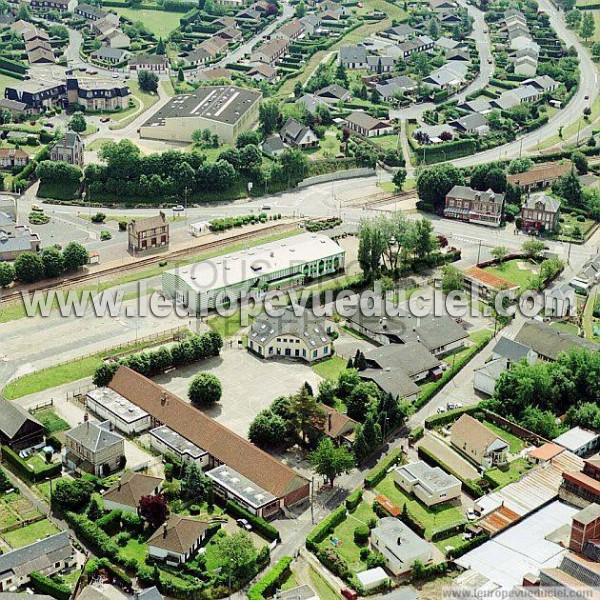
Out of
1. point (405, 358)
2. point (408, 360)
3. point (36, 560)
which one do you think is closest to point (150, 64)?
point (405, 358)

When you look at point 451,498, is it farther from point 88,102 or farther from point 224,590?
point 88,102

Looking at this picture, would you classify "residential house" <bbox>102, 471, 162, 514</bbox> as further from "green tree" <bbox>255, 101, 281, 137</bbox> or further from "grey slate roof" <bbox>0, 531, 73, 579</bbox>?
"green tree" <bbox>255, 101, 281, 137</bbox>

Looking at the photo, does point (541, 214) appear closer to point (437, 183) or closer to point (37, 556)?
point (437, 183)

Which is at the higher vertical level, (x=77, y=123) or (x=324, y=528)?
(x=324, y=528)

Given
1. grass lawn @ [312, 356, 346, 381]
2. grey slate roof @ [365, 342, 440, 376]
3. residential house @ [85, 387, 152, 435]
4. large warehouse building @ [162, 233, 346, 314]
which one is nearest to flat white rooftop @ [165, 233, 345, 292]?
large warehouse building @ [162, 233, 346, 314]

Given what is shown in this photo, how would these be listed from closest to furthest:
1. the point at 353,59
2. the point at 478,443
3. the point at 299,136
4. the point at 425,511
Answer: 1. the point at 425,511
2. the point at 478,443
3. the point at 299,136
4. the point at 353,59

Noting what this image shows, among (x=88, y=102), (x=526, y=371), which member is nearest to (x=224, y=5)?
(x=88, y=102)
